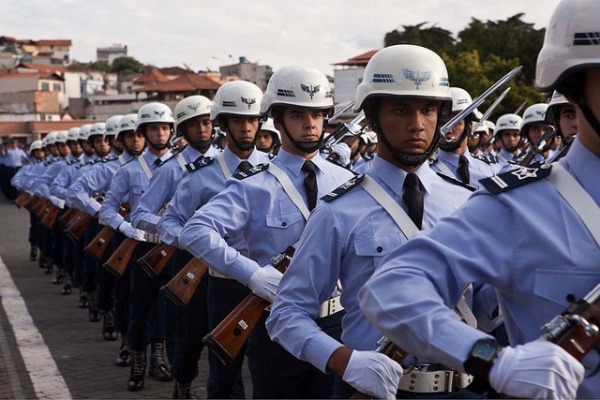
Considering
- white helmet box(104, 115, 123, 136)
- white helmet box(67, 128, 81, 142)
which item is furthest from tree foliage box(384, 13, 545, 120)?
white helmet box(104, 115, 123, 136)

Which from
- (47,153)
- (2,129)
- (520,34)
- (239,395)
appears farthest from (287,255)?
(2,129)

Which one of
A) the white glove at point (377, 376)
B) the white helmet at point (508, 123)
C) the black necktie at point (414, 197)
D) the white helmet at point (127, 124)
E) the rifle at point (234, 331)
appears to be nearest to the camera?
the white glove at point (377, 376)

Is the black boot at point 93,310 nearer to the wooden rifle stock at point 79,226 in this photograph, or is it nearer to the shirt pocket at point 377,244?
the wooden rifle stock at point 79,226

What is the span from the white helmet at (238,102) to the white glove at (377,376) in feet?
15.3

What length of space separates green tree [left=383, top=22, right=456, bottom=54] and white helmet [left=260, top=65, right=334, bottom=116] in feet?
209

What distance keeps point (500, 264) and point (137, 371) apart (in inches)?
255

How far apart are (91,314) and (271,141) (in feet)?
9.46

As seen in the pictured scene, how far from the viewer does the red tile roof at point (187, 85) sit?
276 ft

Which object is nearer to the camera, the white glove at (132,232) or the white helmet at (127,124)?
the white glove at (132,232)

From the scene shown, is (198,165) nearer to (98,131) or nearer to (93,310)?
(93,310)

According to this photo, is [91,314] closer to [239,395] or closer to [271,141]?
[271,141]

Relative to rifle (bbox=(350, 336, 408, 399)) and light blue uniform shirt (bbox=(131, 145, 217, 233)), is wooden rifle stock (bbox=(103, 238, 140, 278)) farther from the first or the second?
rifle (bbox=(350, 336, 408, 399))

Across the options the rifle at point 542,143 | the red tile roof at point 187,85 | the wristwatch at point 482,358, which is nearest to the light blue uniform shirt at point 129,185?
the rifle at point 542,143

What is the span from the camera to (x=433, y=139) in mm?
3922
